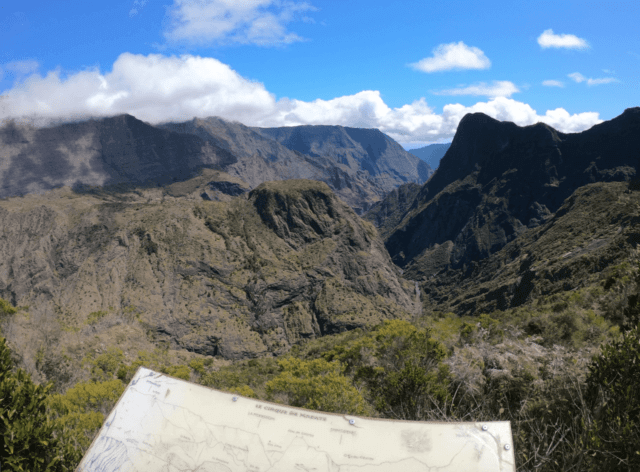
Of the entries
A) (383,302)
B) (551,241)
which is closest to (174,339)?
(383,302)

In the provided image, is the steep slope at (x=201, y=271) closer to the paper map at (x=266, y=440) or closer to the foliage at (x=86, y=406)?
the foliage at (x=86, y=406)

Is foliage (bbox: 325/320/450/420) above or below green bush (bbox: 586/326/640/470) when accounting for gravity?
below

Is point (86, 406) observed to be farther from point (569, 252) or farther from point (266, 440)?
point (569, 252)

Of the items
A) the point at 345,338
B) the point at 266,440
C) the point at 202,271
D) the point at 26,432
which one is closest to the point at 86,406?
the point at 26,432

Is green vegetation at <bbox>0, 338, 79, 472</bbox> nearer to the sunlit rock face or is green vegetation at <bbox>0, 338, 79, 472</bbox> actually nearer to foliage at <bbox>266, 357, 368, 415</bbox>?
foliage at <bbox>266, 357, 368, 415</bbox>

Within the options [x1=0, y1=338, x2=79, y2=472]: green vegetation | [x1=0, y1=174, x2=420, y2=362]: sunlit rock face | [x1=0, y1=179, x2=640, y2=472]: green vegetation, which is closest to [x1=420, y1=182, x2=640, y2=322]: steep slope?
[x1=0, y1=179, x2=640, y2=472]: green vegetation

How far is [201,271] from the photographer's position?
384 feet

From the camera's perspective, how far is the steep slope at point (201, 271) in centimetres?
10194

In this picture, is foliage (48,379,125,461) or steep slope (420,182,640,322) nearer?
foliage (48,379,125,461)

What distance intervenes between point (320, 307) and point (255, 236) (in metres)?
38.2

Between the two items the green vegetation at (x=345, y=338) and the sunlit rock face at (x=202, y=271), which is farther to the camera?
the sunlit rock face at (x=202, y=271)

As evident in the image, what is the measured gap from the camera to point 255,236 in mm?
139625

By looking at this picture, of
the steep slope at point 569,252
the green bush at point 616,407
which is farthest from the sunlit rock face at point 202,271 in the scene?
the green bush at point 616,407

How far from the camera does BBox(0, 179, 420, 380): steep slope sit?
334 ft
